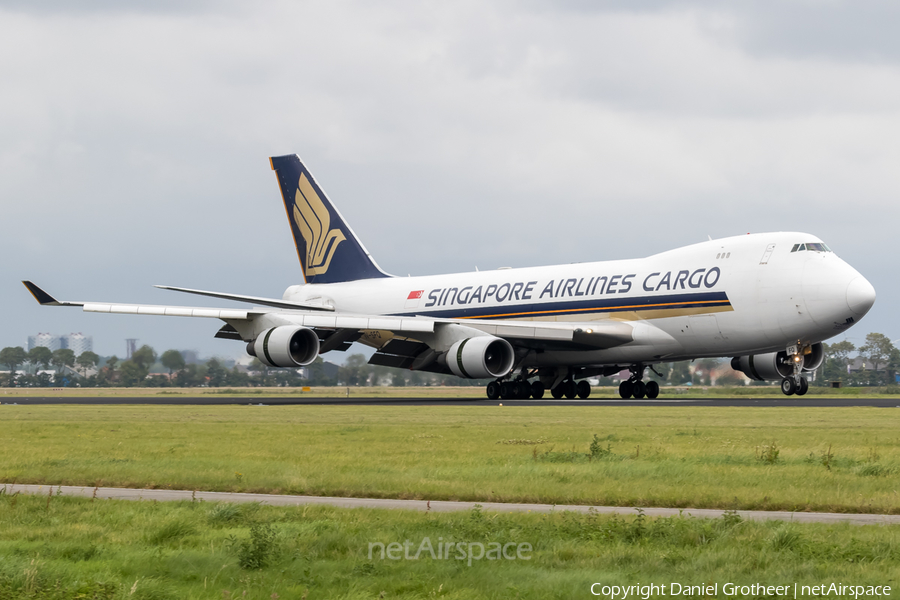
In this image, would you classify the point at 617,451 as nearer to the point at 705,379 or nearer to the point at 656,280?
the point at 656,280

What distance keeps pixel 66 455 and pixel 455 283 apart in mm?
32343

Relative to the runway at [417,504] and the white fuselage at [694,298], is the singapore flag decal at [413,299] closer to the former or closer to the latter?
the white fuselage at [694,298]

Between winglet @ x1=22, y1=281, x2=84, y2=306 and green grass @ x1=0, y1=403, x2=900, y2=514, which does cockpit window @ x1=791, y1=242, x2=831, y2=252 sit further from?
winglet @ x1=22, y1=281, x2=84, y2=306

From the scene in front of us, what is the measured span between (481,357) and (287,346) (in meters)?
8.02

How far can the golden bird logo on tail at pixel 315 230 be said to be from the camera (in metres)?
56.2

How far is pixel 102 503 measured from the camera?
40.8ft

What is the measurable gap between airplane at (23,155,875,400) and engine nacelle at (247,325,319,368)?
5 centimetres

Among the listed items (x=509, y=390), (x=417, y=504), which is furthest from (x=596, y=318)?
(x=417, y=504)

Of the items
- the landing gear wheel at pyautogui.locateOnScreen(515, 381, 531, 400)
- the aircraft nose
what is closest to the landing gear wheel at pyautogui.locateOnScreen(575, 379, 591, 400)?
the landing gear wheel at pyautogui.locateOnScreen(515, 381, 531, 400)

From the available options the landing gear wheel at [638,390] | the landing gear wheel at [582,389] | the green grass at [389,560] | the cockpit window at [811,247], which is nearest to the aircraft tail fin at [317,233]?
the landing gear wheel at [582,389]

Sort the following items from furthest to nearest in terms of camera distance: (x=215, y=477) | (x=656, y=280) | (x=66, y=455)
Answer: (x=656, y=280)
(x=66, y=455)
(x=215, y=477)

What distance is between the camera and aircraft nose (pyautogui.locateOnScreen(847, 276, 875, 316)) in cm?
3650

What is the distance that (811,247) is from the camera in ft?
125

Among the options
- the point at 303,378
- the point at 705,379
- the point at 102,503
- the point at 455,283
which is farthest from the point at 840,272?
the point at 303,378
